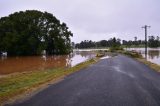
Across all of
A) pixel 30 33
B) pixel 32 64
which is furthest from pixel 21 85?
pixel 30 33

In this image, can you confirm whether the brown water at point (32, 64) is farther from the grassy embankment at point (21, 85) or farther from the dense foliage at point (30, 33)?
the dense foliage at point (30, 33)

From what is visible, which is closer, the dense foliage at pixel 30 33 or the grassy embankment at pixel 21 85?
the grassy embankment at pixel 21 85

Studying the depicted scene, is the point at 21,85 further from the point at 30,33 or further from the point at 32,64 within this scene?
the point at 30,33

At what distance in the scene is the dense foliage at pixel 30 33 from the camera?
82812 mm

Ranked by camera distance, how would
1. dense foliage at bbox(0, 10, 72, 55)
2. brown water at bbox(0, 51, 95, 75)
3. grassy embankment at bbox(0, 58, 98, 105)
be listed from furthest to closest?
dense foliage at bbox(0, 10, 72, 55) < brown water at bbox(0, 51, 95, 75) < grassy embankment at bbox(0, 58, 98, 105)

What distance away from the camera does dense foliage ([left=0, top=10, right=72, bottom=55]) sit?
272 ft

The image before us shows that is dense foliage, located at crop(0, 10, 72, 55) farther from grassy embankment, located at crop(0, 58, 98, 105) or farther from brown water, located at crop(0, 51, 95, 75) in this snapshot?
grassy embankment, located at crop(0, 58, 98, 105)

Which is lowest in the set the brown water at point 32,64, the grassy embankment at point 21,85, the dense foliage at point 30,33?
the brown water at point 32,64

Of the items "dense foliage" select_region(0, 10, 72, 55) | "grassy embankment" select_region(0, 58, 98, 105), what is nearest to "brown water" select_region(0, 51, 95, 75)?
"grassy embankment" select_region(0, 58, 98, 105)

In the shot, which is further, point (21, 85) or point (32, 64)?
point (32, 64)

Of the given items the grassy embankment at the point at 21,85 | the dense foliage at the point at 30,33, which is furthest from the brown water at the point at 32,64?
the dense foliage at the point at 30,33

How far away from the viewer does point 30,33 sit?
83.4 metres

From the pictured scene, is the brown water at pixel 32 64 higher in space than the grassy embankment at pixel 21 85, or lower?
lower

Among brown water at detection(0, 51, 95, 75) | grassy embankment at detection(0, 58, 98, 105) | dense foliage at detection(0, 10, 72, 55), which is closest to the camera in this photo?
grassy embankment at detection(0, 58, 98, 105)
